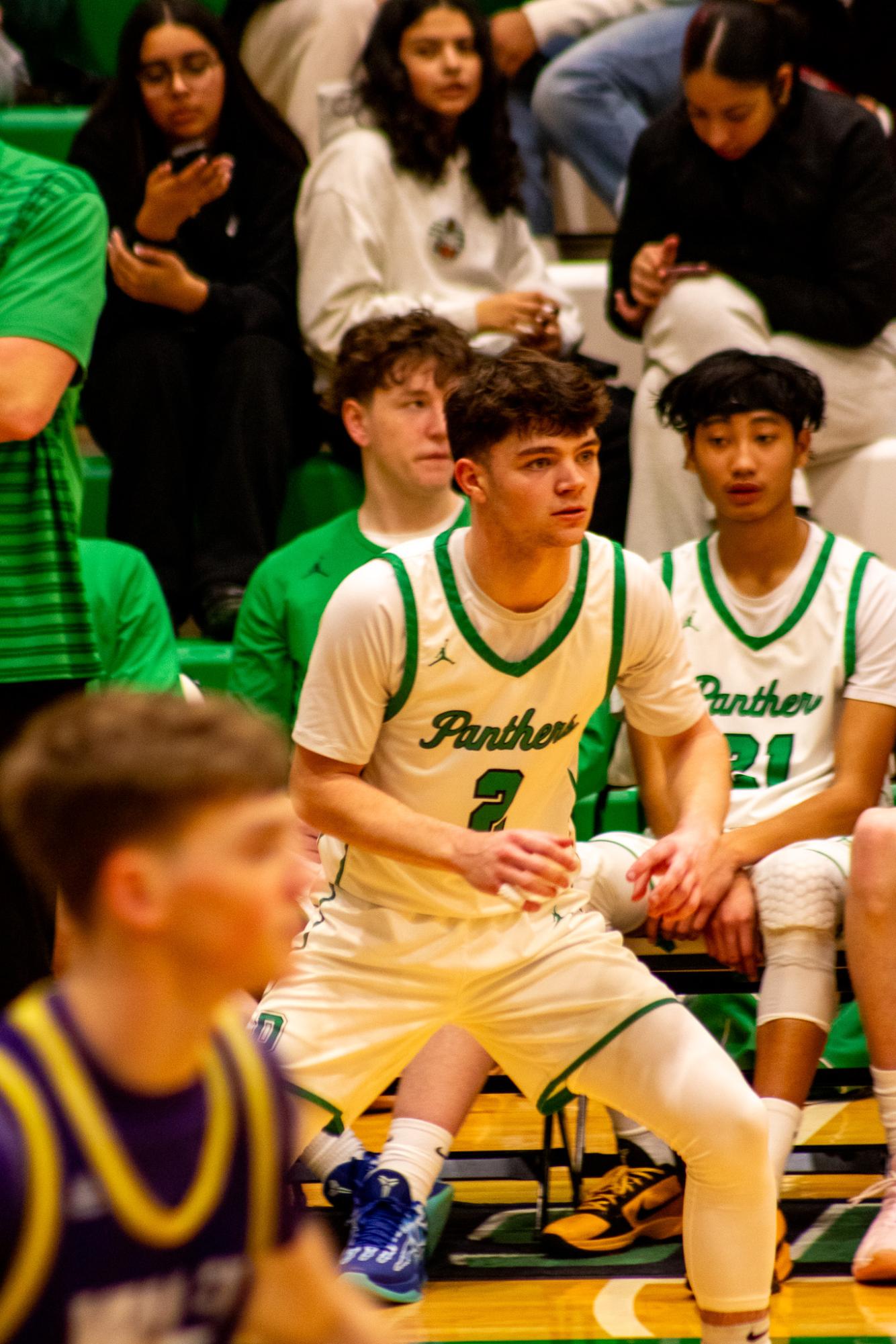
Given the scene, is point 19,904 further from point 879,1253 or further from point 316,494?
point 316,494

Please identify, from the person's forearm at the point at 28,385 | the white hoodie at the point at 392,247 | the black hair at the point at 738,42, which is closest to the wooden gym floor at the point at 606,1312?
the person's forearm at the point at 28,385

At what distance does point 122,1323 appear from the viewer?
1505 millimetres

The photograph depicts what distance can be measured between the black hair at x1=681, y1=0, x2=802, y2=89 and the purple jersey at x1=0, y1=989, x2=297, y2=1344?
370 centimetres

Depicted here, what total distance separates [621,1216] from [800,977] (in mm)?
583

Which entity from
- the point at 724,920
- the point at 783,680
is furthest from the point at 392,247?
the point at 724,920

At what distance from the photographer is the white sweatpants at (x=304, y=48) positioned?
5727mm

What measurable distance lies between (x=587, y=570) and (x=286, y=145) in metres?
2.74

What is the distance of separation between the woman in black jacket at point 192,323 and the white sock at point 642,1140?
1.80 m

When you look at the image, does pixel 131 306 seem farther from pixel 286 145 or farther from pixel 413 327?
pixel 413 327

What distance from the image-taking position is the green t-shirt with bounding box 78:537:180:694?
12.4ft

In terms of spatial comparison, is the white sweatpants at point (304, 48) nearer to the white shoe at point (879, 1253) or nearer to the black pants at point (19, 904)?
the black pants at point (19, 904)

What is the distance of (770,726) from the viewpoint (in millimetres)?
3822

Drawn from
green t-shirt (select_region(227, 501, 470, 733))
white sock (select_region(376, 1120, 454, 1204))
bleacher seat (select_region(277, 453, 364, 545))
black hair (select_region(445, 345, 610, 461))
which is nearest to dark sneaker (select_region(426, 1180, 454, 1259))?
white sock (select_region(376, 1120, 454, 1204))

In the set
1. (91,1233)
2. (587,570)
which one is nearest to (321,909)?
(587,570)
